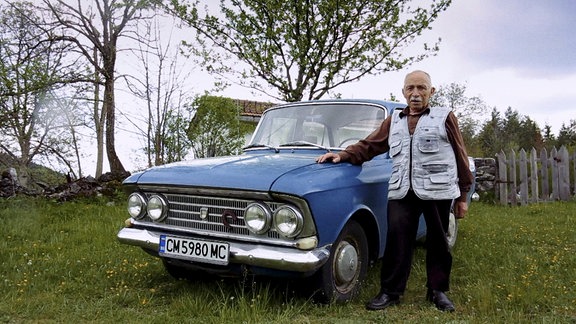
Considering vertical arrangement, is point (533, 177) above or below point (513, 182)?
above

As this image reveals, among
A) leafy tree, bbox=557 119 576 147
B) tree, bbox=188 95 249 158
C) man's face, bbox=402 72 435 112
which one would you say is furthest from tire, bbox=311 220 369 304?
leafy tree, bbox=557 119 576 147

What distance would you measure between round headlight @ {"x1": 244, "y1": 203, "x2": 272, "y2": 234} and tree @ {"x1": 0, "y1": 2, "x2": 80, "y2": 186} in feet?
19.7

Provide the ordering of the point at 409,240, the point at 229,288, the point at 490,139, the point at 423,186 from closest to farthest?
the point at 423,186 < the point at 409,240 < the point at 229,288 < the point at 490,139

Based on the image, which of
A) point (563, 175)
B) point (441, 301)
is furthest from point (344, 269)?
point (563, 175)

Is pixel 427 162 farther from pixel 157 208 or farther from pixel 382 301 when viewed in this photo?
pixel 157 208

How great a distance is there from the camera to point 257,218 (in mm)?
3135

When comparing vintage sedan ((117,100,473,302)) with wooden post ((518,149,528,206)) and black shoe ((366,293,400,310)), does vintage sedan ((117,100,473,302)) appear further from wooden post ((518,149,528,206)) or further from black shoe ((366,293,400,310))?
wooden post ((518,149,528,206))

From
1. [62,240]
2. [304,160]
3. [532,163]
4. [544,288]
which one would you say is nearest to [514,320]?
[544,288]

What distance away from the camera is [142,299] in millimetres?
3637

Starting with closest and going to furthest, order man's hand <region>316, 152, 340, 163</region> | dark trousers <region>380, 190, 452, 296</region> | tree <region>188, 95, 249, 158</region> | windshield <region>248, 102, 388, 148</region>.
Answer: dark trousers <region>380, 190, 452, 296</region>, man's hand <region>316, 152, 340, 163</region>, windshield <region>248, 102, 388, 148</region>, tree <region>188, 95, 249, 158</region>

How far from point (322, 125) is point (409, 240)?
138 cm

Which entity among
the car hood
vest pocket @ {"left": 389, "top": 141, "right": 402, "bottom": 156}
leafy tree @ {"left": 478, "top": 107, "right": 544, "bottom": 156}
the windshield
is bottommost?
the car hood

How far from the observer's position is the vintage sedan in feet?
10.0

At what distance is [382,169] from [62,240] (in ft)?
13.5
